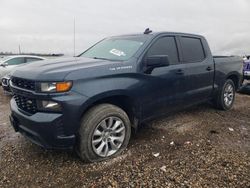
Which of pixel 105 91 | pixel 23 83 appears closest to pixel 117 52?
pixel 105 91

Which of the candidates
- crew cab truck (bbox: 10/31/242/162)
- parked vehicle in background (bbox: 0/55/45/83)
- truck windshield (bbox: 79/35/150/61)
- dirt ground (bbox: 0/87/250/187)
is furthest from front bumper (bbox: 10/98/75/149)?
parked vehicle in background (bbox: 0/55/45/83)

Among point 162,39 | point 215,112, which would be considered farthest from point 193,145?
point 215,112

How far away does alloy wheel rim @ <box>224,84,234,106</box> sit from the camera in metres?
6.05

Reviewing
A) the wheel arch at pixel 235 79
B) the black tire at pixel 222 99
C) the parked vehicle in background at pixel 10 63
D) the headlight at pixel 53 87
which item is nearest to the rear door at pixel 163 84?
the headlight at pixel 53 87

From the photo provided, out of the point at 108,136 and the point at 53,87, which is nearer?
the point at 53,87

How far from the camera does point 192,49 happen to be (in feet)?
16.4

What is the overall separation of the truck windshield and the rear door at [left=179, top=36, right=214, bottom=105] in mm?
991

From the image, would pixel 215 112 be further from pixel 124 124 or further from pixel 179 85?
pixel 124 124

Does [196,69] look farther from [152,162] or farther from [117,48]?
[152,162]

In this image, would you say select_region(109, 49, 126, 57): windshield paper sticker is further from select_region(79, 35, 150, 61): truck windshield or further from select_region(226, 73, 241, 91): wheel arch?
select_region(226, 73, 241, 91): wheel arch

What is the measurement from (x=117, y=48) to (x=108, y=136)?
1610 mm

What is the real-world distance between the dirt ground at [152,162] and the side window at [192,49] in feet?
4.42

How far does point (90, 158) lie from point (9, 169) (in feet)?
3.54

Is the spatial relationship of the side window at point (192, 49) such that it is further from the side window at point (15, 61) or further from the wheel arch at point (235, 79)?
the side window at point (15, 61)
